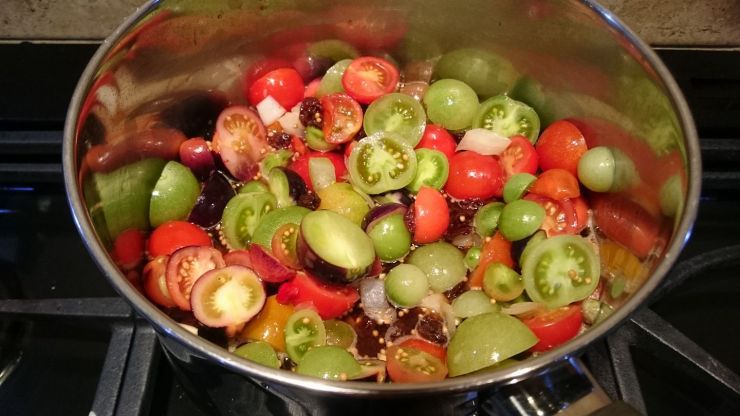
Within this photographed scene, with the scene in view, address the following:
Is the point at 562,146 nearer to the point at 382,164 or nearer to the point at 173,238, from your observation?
the point at 382,164

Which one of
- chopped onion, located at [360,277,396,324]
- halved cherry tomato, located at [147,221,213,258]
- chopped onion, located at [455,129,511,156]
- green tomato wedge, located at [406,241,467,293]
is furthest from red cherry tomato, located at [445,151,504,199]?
halved cherry tomato, located at [147,221,213,258]

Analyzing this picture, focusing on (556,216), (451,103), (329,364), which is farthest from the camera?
(451,103)

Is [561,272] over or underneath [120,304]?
over

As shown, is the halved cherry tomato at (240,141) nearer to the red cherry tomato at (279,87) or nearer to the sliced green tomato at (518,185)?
the red cherry tomato at (279,87)

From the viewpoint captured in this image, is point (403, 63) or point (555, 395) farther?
point (403, 63)

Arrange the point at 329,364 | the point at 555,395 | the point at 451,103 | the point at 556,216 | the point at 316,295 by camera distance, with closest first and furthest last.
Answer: the point at 555,395 → the point at 329,364 → the point at 316,295 → the point at 556,216 → the point at 451,103

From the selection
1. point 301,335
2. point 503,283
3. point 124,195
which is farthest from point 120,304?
point 503,283

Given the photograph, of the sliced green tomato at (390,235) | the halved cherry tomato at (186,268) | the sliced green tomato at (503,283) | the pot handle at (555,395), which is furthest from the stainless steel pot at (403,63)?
the sliced green tomato at (390,235)
